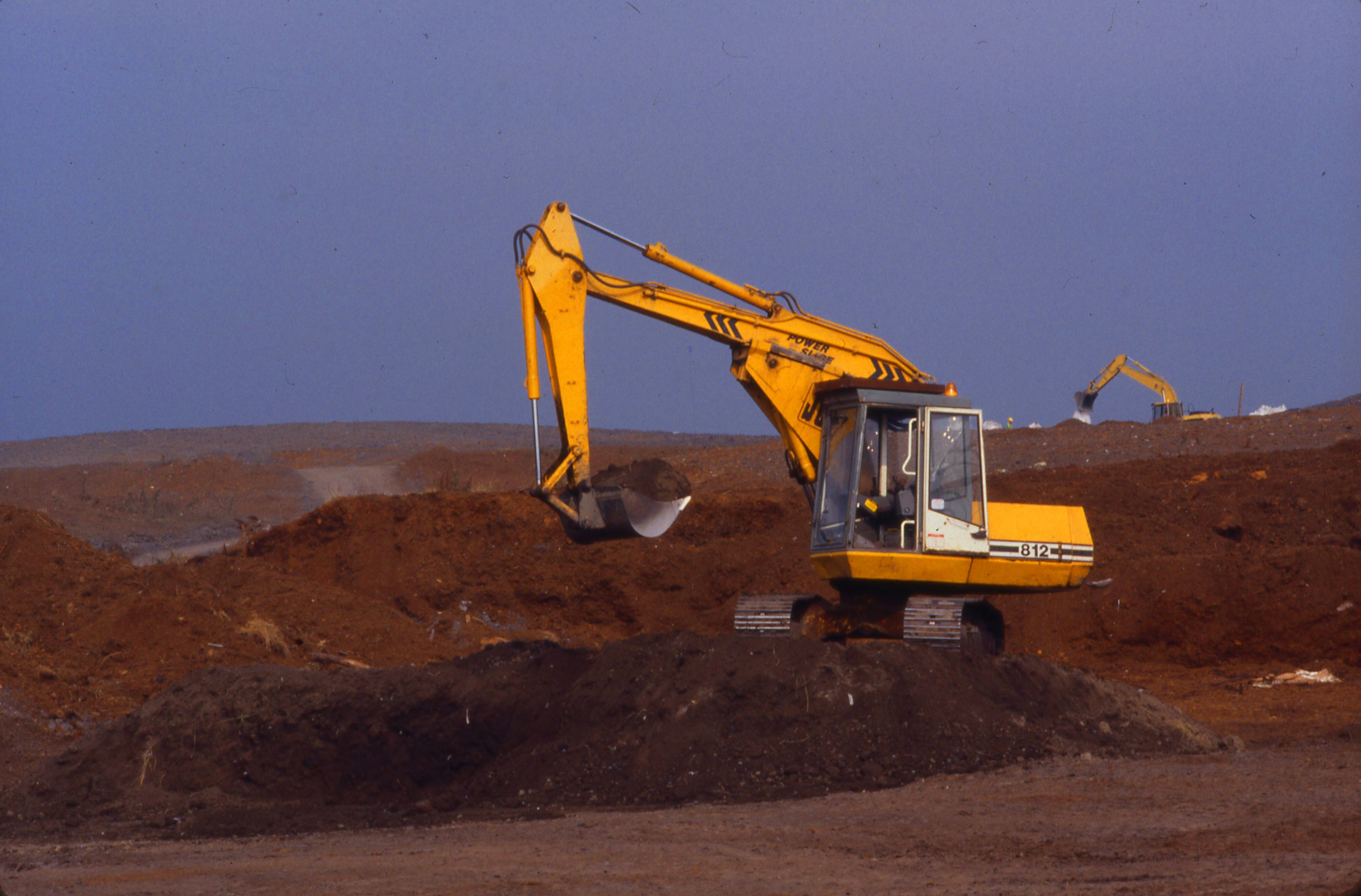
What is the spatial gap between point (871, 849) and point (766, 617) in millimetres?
4304

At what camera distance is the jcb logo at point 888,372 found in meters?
10.8

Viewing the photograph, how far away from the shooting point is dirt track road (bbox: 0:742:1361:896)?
5.24 metres

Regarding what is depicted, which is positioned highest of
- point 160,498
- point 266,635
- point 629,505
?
point 160,498

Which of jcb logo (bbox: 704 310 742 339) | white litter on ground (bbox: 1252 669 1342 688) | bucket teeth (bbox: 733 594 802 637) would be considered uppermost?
jcb logo (bbox: 704 310 742 339)

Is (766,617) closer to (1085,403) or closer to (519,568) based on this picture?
(519,568)

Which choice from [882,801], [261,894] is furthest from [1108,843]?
[261,894]

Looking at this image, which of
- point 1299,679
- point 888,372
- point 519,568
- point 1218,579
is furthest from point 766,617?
point 519,568

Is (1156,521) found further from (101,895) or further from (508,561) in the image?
(101,895)

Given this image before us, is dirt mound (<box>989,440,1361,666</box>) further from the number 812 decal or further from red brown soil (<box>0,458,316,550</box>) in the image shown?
red brown soil (<box>0,458,316,550</box>)

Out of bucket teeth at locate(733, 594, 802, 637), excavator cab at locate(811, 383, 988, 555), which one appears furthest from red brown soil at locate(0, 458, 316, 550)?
excavator cab at locate(811, 383, 988, 555)

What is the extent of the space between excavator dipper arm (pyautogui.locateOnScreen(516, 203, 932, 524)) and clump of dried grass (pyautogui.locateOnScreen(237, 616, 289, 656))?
215 inches

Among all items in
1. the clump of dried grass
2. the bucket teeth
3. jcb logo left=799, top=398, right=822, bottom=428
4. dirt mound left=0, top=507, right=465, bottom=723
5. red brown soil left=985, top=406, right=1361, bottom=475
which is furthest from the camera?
red brown soil left=985, top=406, right=1361, bottom=475

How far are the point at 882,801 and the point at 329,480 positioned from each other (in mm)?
36848

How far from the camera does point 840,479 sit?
9.85 metres
